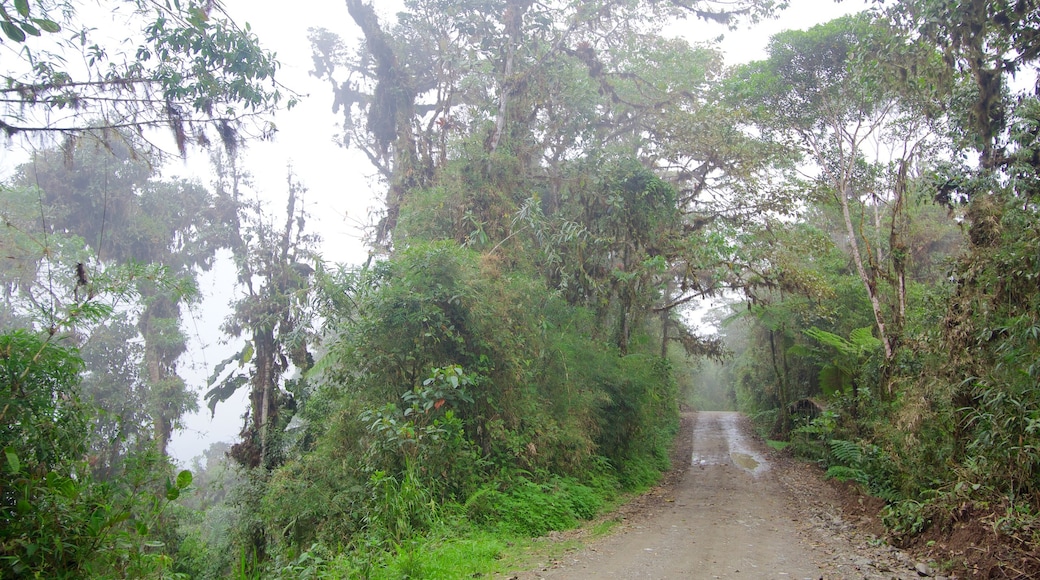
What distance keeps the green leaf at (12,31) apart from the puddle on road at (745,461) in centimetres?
1753

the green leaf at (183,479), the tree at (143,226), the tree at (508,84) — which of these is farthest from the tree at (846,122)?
the tree at (143,226)

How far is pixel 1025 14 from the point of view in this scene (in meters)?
7.64

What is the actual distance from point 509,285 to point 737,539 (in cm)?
548

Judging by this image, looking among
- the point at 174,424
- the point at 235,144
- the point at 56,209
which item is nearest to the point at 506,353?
the point at 235,144

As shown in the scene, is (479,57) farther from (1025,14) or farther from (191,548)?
(191,548)

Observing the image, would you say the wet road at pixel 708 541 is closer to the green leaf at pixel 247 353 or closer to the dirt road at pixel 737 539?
the dirt road at pixel 737 539

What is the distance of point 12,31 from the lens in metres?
5.06

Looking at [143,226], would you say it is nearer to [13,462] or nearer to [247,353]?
[247,353]

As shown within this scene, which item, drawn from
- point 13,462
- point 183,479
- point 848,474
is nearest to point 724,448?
point 848,474

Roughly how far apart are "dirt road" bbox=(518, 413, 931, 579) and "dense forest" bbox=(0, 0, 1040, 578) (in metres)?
0.85

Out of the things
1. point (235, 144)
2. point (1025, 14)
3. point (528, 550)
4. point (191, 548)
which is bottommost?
point (191, 548)

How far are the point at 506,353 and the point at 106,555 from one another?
20.8ft

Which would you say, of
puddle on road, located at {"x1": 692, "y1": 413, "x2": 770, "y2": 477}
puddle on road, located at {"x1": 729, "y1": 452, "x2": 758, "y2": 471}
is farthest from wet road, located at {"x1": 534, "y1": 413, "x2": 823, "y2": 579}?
puddle on road, located at {"x1": 692, "y1": 413, "x2": 770, "y2": 477}

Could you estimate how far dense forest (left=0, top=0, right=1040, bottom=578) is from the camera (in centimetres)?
705
